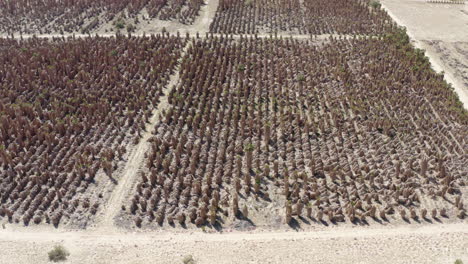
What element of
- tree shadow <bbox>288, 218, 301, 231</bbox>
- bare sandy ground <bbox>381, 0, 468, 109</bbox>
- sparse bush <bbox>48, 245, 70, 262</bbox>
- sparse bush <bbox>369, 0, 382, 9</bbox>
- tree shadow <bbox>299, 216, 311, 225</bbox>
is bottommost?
sparse bush <bbox>48, 245, 70, 262</bbox>

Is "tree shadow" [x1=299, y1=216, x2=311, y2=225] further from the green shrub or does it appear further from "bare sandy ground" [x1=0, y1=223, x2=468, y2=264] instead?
the green shrub

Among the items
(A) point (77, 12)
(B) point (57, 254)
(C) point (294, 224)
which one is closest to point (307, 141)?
(C) point (294, 224)

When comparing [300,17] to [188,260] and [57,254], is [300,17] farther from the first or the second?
[57,254]

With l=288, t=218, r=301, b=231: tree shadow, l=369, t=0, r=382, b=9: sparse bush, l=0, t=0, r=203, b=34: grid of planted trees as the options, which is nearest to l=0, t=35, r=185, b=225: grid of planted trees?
l=0, t=0, r=203, b=34: grid of planted trees

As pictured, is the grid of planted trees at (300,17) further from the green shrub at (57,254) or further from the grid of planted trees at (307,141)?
the green shrub at (57,254)

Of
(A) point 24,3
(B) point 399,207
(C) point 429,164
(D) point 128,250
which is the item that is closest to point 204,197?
(D) point 128,250

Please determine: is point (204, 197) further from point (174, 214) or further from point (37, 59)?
point (37, 59)
